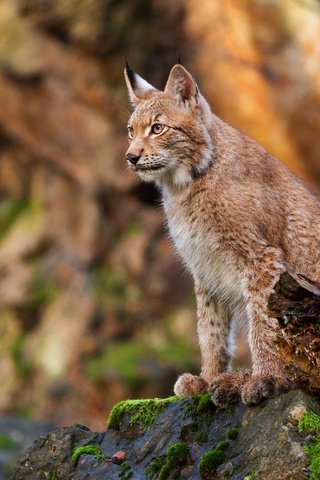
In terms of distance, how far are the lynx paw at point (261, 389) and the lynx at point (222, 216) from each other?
24 cm

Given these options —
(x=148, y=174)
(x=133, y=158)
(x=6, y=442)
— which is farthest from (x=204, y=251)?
(x=6, y=442)

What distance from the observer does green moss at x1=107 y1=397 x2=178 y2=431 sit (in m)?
7.12

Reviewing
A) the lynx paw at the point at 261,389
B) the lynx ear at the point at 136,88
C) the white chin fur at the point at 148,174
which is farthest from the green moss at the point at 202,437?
the lynx ear at the point at 136,88

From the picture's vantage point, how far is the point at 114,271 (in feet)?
65.0

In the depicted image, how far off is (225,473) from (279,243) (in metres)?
2.01

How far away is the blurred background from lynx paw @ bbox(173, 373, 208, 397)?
10.5 m

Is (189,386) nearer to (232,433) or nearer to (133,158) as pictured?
(232,433)

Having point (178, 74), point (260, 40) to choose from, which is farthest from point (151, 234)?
point (178, 74)

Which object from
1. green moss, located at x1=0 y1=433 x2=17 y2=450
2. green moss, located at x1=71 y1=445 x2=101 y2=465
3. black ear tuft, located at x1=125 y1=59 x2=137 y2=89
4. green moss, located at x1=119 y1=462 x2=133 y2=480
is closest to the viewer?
green moss, located at x1=119 y1=462 x2=133 y2=480

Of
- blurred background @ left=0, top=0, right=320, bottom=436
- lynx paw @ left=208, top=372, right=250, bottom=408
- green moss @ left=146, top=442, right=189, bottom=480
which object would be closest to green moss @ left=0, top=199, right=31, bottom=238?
blurred background @ left=0, top=0, right=320, bottom=436

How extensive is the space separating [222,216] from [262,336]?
95 centimetres

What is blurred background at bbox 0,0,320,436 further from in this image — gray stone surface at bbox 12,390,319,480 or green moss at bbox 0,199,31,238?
gray stone surface at bbox 12,390,319,480

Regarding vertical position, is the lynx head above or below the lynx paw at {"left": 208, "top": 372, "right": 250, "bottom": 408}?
above

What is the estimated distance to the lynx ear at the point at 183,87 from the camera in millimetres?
7922
